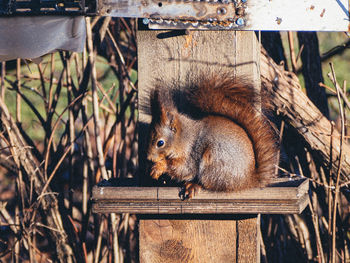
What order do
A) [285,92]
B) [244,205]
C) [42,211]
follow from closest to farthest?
[244,205] < [285,92] < [42,211]

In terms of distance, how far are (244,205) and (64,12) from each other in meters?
1.05

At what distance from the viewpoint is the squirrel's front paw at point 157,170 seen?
191 centimetres

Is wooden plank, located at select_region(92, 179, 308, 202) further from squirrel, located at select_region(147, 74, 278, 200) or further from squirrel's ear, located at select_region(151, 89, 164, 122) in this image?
squirrel's ear, located at select_region(151, 89, 164, 122)

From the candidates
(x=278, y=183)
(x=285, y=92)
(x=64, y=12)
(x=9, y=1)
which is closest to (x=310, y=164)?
(x=285, y=92)

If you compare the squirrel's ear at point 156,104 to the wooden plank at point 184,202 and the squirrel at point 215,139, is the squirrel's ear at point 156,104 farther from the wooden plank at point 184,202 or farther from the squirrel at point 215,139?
the wooden plank at point 184,202

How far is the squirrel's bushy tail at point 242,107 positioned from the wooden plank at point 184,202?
119 mm

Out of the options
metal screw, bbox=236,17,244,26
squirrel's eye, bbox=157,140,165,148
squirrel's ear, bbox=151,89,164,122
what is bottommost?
squirrel's eye, bbox=157,140,165,148

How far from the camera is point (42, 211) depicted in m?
2.84

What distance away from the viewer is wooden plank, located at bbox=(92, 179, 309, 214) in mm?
1739

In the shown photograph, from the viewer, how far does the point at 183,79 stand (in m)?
2.05

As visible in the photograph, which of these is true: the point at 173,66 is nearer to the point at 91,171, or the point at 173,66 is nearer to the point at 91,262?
the point at 91,171

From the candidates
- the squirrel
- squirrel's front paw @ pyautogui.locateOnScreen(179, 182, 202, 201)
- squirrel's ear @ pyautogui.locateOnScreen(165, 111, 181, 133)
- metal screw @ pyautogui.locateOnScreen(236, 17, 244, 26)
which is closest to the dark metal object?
metal screw @ pyautogui.locateOnScreen(236, 17, 244, 26)

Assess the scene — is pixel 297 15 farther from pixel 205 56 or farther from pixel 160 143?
pixel 160 143

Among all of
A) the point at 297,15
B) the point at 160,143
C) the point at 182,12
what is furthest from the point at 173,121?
the point at 297,15
